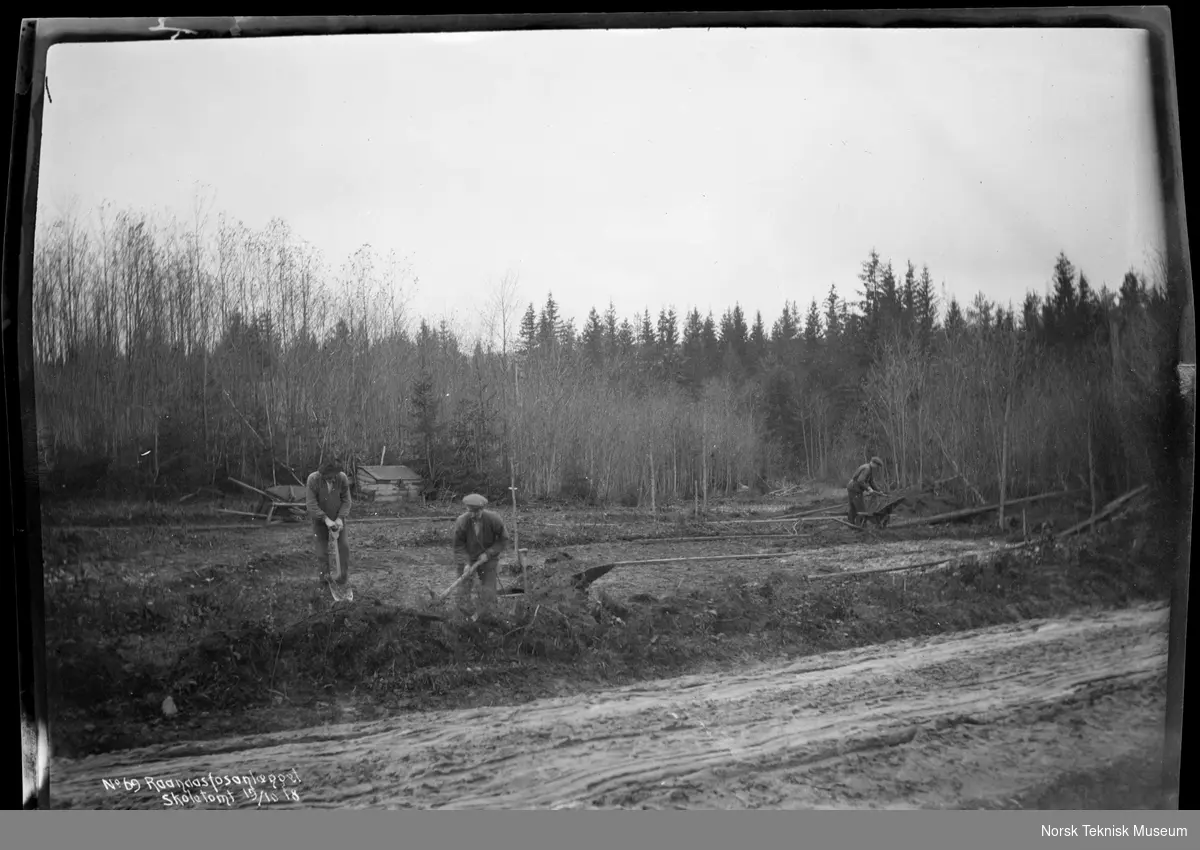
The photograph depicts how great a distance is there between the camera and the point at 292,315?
424 cm

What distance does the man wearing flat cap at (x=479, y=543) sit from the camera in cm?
429

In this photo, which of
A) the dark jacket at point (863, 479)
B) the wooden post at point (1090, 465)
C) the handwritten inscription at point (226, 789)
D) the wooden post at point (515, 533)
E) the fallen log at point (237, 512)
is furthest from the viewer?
the dark jacket at point (863, 479)

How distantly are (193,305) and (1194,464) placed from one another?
649 cm

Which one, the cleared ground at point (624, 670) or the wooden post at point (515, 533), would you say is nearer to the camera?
the cleared ground at point (624, 670)

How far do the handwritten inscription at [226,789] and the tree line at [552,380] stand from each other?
182cm

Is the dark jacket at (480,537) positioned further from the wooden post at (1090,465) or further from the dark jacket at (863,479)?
the wooden post at (1090,465)

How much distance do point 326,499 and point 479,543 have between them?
40.6 inches

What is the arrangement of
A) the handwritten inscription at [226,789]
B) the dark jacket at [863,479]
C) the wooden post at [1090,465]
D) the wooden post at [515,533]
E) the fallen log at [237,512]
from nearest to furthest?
1. the handwritten inscription at [226,789]
2. the fallen log at [237,512]
3. the wooden post at [1090,465]
4. the wooden post at [515,533]
5. the dark jacket at [863,479]

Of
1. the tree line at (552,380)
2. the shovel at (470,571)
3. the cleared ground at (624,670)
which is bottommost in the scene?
the cleared ground at (624,670)

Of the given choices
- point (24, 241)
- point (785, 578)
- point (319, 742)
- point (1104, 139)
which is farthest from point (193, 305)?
point (1104, 139)

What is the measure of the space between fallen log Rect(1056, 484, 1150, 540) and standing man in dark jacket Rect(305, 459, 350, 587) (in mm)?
4804

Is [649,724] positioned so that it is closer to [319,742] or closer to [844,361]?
[319,742]

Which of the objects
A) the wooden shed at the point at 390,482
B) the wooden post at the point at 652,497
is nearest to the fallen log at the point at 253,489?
the wooden shed at the point at 390,482

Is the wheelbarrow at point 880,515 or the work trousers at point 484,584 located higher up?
the wheelbarrow at point 880,515
